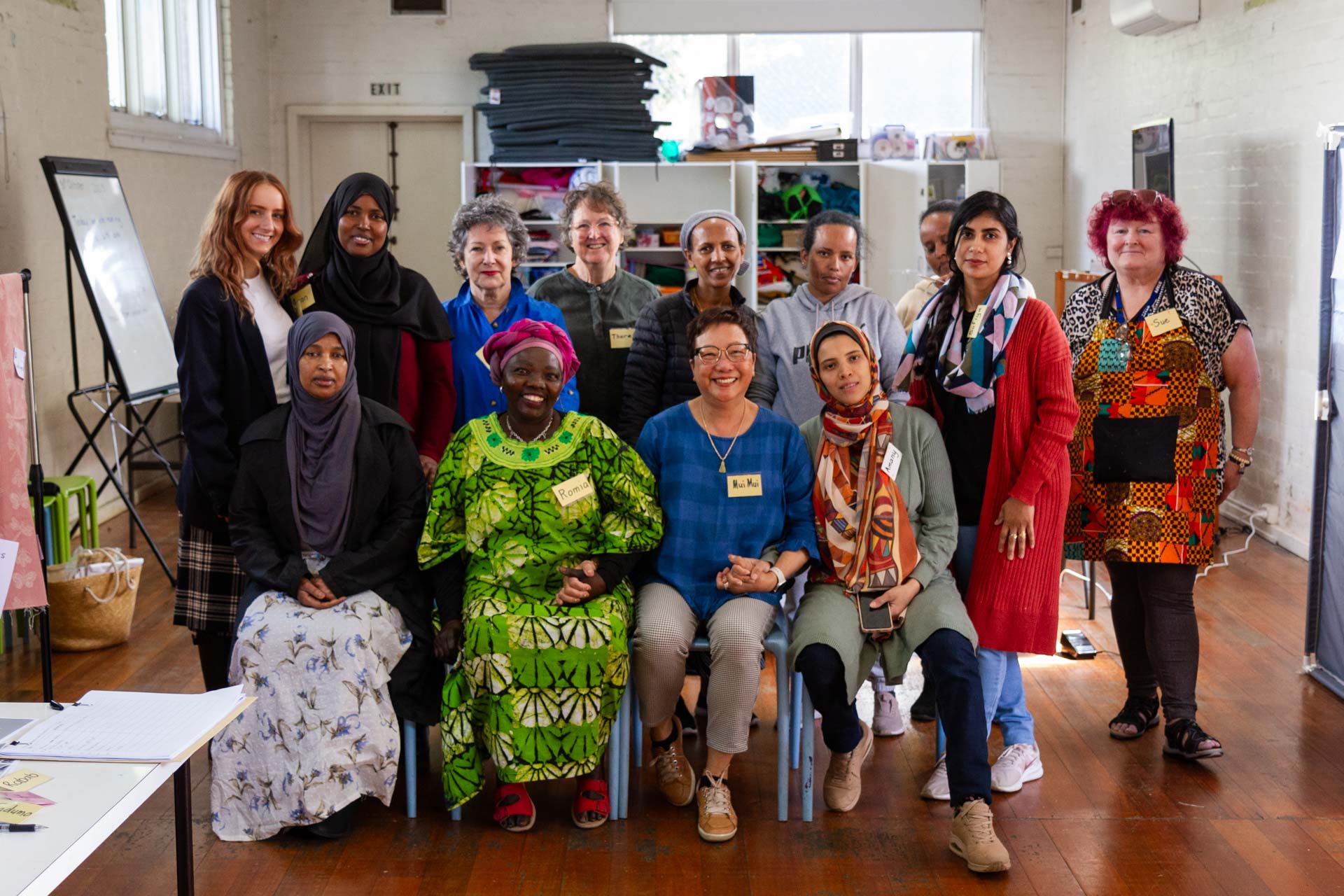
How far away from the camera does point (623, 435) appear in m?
3.53

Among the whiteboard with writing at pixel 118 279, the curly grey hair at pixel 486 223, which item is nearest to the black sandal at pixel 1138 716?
the curly grey hair at pixel 486 223

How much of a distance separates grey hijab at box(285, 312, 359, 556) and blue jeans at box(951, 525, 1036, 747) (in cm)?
152

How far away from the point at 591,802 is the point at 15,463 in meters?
1.51

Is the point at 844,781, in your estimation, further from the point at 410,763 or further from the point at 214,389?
the point at 214,389

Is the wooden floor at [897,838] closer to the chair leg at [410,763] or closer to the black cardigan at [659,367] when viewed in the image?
the chair leg at [410,763]

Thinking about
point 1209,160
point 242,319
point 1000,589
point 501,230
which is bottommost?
point 1000,589

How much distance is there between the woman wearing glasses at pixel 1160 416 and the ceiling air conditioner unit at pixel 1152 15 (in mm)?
3642

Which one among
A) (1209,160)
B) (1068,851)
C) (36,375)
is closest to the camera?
(1068,851)

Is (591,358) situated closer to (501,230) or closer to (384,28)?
(501,230)

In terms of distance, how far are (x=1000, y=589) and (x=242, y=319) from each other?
1.99 meters

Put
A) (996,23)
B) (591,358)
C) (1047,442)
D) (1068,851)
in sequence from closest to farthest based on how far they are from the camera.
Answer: (1068,851)
(1047,442)
(591,358)
(996,23)

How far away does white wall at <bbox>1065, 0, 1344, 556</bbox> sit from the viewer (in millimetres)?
5277

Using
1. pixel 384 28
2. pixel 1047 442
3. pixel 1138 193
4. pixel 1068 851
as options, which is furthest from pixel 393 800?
pixel 384 28

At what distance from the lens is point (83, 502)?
183 inches
